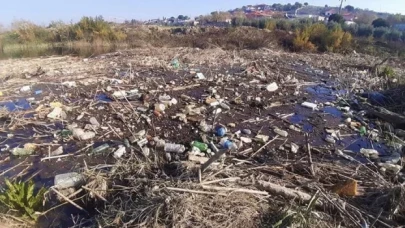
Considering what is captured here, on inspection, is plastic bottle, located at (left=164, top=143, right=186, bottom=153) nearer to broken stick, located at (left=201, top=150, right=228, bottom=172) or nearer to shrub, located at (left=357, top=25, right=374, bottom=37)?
broken stick, located at (left=201, top=150, right=228, bottom=172)

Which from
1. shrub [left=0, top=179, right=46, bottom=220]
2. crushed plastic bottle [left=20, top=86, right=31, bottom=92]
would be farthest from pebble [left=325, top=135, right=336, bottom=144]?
crushed plastic bottle [left=20, top=86, right=31, bottom=92]

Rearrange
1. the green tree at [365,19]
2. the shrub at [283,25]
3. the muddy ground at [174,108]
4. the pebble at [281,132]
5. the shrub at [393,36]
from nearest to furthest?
the muddy ground at [174,108], the pebble at [281,132], the shrub at [393,36], the shrub at [283,25], the green tree at [365,19]

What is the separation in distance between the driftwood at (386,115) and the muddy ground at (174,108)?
0.22 meters

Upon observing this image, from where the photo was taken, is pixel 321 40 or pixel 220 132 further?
pixel 321 40

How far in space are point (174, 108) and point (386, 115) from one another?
4212 mm

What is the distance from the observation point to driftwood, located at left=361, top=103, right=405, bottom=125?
5195mm

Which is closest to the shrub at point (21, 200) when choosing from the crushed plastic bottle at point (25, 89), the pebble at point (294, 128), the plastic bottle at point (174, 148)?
the plastic bottle at point (174, 148)

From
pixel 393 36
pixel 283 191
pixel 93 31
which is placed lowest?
pixel 283 191

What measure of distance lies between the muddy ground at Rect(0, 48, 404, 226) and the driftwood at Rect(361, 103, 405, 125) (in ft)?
0.73

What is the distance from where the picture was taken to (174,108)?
225 inches

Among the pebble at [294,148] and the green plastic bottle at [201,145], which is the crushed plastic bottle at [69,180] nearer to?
the green plastic bottle at [201,145]

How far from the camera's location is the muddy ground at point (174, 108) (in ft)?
13.1

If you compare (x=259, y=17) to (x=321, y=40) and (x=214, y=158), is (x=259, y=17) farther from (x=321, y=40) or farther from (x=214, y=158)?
(x=214, y=158)

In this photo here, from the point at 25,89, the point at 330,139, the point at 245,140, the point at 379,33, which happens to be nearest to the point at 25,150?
the point at 245,140
